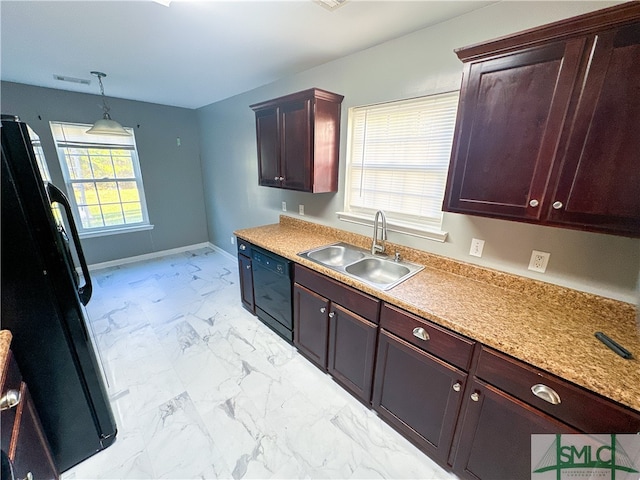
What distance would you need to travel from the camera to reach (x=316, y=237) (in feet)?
8.25

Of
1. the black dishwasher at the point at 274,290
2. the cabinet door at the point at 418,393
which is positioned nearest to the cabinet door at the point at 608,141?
the cabinet door at the point at 418,393

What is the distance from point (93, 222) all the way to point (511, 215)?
4984 mm

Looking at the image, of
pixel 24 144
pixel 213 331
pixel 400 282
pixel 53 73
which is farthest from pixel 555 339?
pixel 53 73

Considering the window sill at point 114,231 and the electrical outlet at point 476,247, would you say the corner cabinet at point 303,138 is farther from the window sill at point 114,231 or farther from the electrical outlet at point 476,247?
the window sill at point 114,231

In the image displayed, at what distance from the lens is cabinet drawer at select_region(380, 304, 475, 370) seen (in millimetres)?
1168

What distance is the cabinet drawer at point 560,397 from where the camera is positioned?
83cm

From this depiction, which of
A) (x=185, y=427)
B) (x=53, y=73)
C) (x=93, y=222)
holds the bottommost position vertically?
(x=185, y=427)

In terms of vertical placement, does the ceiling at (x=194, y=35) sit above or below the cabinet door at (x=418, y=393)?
above

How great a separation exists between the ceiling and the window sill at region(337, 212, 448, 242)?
4.31ft

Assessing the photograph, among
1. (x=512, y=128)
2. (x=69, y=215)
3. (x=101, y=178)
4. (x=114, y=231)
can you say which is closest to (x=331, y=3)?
(x=512, y=128)

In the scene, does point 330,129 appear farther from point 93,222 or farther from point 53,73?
point 93,222

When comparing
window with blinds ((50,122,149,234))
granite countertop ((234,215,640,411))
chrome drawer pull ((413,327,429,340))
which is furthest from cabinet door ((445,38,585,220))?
window with blinds ((50,122,149,234))

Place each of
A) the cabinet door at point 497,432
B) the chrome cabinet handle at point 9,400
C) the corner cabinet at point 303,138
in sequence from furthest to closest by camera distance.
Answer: the corner cabinet at point 303,138 → the cabinet door at point 497,432 → the chrome cabinet handle at point 9,400

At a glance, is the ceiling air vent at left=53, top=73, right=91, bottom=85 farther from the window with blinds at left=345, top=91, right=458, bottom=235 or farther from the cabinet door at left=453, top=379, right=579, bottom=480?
the cabinet door at left=453, top=379, right=579, bottom=480
